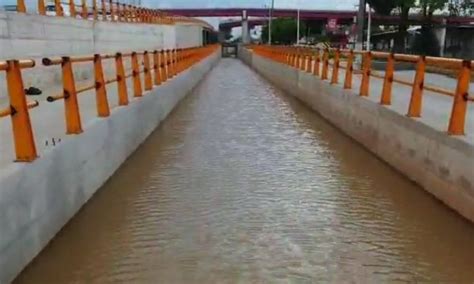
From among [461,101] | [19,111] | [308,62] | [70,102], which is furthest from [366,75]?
[308,62]

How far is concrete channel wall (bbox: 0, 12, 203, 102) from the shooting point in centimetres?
1416

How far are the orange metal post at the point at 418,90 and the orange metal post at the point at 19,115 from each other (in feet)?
17.4

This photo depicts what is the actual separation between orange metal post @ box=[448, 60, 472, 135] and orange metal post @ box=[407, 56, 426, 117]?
134 cm

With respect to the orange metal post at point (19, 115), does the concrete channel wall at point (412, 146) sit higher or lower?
lower

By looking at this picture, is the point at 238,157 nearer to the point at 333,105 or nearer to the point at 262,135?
the point at 262,135

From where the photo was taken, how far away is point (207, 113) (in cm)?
1639

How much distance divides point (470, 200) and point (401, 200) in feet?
3.74

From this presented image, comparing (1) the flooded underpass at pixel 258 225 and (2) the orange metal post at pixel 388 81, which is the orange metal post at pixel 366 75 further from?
(1) the flooded underpass at pixel 258 225

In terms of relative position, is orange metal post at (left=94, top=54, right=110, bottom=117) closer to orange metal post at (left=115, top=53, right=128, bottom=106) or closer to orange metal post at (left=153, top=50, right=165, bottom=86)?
orange metal post at (left=115, top=53, right=128, bottom=106)

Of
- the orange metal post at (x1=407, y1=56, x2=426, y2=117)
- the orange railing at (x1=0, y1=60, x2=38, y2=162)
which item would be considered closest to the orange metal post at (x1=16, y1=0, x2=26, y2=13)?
the orange metal post at (x1=407, y1=56, x2=426, y2=117)

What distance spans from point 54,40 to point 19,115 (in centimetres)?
1259

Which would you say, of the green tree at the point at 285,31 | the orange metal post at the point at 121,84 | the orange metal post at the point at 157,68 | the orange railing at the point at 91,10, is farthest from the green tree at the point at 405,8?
the orange metal post at the point at 121,84

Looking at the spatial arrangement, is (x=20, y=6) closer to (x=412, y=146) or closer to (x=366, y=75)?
(x=366, y=75)

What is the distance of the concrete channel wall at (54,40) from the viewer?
1416cm
